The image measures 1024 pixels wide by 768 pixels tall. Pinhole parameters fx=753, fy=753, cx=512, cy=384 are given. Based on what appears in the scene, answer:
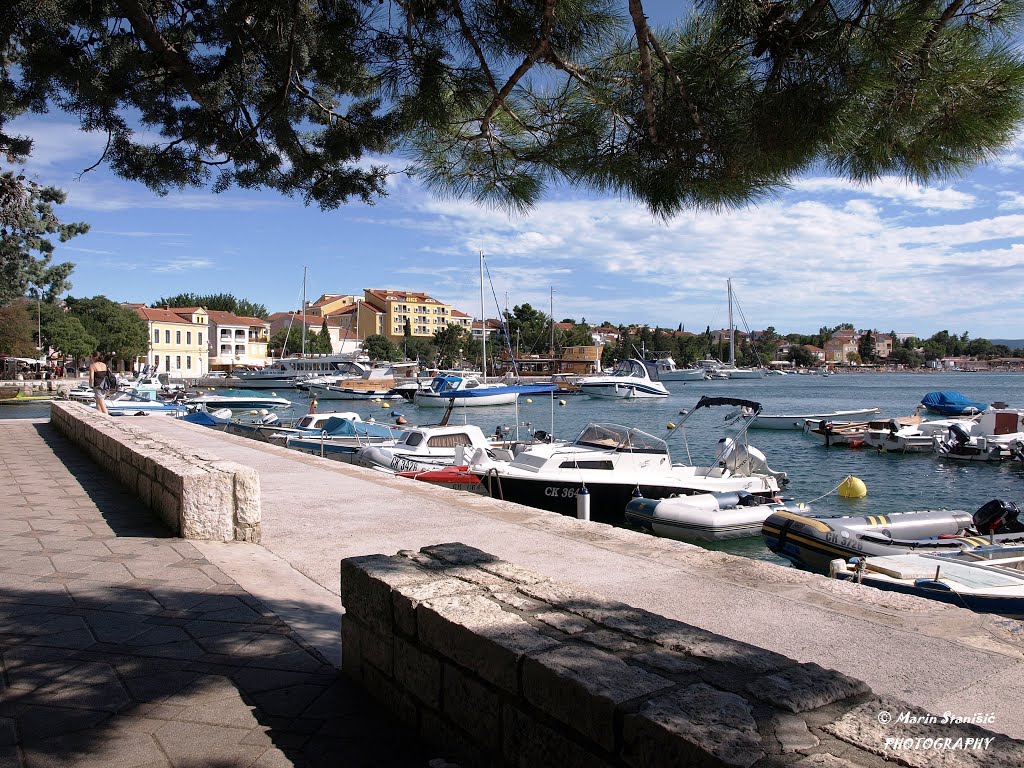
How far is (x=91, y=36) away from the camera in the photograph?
243 inches

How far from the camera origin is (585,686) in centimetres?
207

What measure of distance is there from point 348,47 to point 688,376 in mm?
101651

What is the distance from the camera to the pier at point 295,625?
2875 millimetres

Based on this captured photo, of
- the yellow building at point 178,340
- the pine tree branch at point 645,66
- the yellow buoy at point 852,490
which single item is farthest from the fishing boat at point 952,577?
the yellow building at point 178,340

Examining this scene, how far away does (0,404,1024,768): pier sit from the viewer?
2875mm

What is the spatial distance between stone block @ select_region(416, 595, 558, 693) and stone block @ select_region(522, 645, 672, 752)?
78 millimetres

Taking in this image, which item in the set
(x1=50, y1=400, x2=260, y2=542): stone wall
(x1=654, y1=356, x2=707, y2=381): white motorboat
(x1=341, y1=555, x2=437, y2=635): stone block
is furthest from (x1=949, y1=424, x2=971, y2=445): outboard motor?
(x1=654, y1=356, x2=707, y2=381): white motorboat

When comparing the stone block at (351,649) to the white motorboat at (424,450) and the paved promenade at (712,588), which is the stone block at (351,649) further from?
the white motorboat at (424,450)

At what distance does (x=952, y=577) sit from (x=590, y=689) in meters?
8.33

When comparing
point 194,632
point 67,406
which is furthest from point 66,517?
point 67,406

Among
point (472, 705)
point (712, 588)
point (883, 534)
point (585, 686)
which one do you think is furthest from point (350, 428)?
point (585, 686)

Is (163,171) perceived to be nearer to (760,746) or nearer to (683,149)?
(683,149)

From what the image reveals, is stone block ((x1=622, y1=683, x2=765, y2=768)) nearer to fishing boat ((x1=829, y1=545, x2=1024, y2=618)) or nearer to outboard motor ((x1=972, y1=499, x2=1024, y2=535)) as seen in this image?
fishing boat ((x1=829, y1=545, x2=1024, y2=618))

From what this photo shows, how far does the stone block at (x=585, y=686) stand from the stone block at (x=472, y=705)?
0.74 ft
